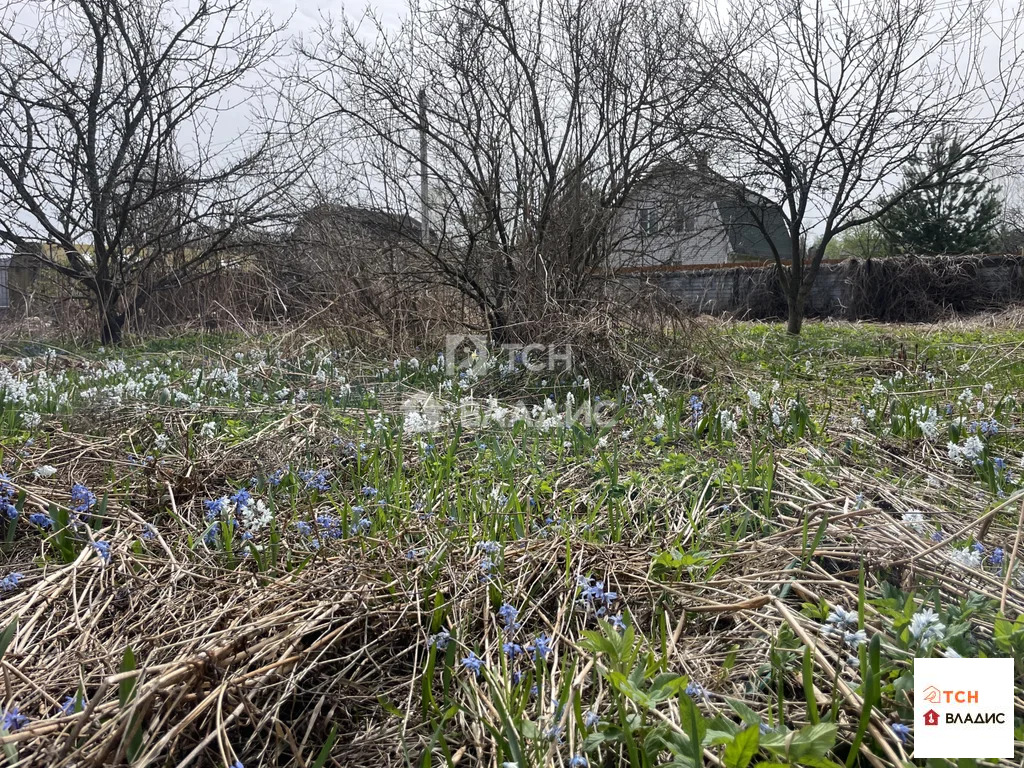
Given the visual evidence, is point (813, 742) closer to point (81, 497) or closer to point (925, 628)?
point (925, 628)

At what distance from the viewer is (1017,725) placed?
1.29m

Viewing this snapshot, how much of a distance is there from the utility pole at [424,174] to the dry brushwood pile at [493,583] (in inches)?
137

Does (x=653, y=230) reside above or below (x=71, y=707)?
above

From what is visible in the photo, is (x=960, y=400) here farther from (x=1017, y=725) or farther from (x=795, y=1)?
(x=795, y=1)

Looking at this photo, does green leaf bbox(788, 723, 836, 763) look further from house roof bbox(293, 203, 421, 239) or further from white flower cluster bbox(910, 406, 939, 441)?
house roof bbox(293, 203, 421, 239)

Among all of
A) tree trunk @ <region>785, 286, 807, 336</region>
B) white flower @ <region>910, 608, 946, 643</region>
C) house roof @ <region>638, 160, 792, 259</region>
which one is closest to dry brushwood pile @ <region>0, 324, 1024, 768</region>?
white flower @ <region>910, 608, 946, 643</region>

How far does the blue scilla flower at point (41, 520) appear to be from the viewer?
7.39 feet

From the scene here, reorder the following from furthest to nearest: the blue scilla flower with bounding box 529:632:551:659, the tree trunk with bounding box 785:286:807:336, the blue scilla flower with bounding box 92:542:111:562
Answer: the tree trunk with bounding box 785:286:807:336 → the blue scilla flower with bounding box 92:542:111:562 → the blue scilla flower with bounding box 529:632:551:659
